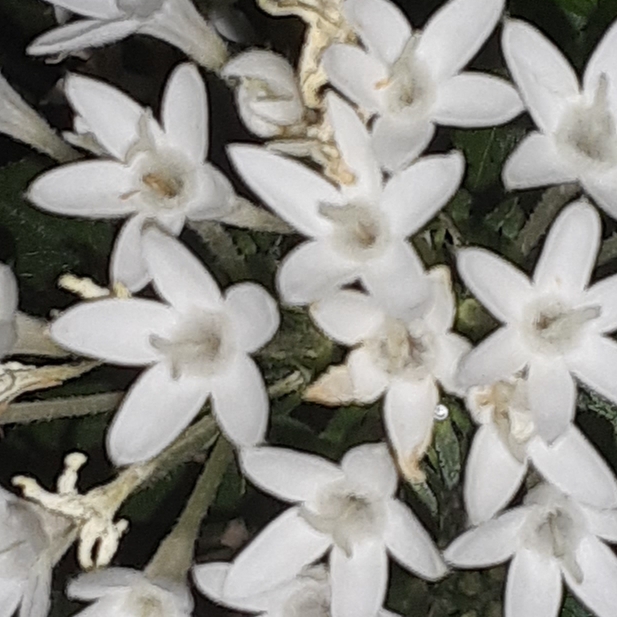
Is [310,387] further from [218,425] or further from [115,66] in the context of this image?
[115,66]

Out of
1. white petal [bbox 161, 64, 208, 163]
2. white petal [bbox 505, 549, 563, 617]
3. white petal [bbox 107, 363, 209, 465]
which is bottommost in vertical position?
white petal [bbox 505, 549, 563, 617]

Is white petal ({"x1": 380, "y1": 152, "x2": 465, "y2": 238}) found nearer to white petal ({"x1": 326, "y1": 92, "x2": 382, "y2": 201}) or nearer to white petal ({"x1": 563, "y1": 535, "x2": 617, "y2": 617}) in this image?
white petal ({"x1": 326, "y1": 92, "x2": 382, "y2": 201})

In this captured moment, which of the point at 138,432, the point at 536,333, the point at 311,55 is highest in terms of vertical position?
the point at 311,55

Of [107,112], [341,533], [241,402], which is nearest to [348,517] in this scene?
[341,533]

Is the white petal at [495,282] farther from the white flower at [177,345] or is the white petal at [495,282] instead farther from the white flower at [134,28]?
the white flower at [134,28]

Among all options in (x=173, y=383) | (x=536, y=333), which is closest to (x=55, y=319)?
(x=173, y=383)

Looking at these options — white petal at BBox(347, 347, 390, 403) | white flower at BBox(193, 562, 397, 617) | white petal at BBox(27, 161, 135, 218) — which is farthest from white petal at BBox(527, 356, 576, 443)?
white petal at BBox(27, 161, 135, 218)
